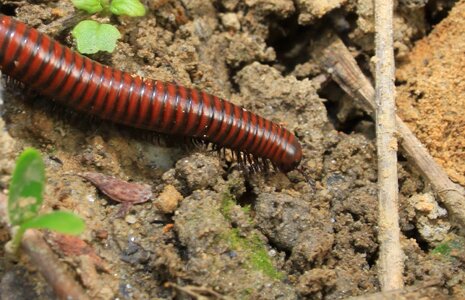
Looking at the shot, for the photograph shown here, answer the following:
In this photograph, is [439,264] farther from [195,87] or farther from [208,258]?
[195,87]

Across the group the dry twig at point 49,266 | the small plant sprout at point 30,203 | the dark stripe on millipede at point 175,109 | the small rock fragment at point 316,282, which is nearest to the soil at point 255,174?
the small rock fragment at point 316,282

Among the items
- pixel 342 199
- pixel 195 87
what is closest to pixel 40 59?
pixel 195 87

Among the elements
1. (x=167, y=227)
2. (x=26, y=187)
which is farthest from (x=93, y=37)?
(x=26, y=187)

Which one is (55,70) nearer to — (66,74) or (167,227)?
(66,74)

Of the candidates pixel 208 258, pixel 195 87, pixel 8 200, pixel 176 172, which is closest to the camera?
pixel 8 200

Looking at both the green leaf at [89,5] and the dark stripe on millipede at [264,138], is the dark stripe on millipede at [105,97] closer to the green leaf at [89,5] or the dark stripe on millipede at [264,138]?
the green leaf at [89,5]
